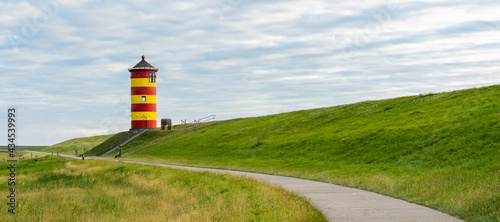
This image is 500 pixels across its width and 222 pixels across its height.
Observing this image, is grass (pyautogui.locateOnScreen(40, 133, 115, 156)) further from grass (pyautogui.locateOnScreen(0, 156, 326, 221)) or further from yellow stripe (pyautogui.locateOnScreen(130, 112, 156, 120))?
grass (pyautogui.locateOnScreen(0, 156, 326, 221))

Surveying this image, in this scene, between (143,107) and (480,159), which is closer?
(480,159)

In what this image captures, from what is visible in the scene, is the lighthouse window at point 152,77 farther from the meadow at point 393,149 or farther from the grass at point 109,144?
the meadow at point 393,149

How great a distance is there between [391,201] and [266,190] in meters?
4.77

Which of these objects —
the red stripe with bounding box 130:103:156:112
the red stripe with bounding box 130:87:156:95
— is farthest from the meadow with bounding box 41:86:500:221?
the red stripe with bounding box 130:87:156:95

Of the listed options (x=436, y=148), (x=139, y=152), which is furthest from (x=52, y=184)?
(x=139, y=152)

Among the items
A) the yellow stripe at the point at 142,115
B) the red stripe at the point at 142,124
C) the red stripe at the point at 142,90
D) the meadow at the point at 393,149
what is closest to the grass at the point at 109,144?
the red stripe at the point at 142,124

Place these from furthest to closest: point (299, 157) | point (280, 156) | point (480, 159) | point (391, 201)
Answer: point (280, 156)
point (299, 157)
point (480, 159)
point (391, 201)

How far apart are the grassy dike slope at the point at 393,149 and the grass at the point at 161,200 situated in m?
4.67

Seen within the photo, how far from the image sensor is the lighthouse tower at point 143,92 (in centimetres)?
7725

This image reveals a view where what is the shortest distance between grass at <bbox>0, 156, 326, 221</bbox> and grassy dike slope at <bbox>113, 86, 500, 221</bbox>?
15.3 feet

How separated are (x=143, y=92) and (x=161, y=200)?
5965 cm

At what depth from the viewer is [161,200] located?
19391 mm

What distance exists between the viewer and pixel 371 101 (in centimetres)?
6222

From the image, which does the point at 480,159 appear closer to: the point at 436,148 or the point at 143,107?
the point at 436,148
